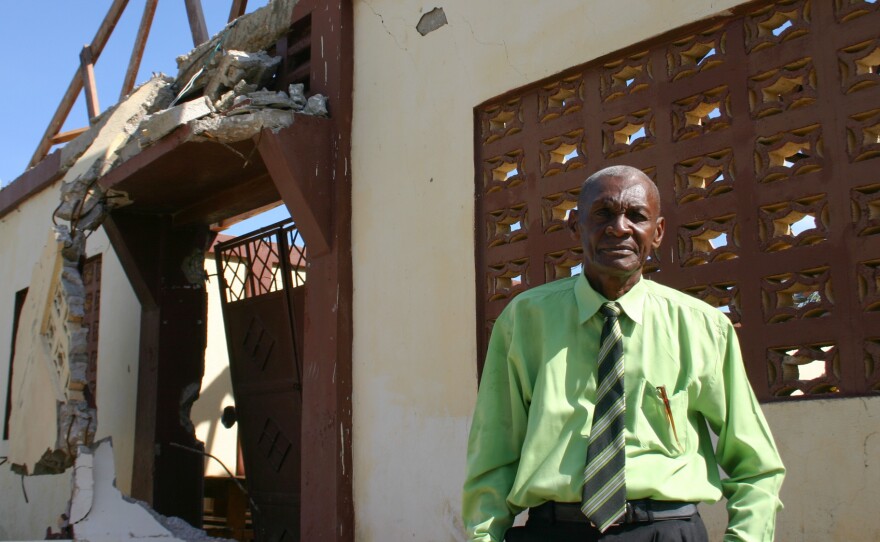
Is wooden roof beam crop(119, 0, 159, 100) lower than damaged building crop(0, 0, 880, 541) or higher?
higher

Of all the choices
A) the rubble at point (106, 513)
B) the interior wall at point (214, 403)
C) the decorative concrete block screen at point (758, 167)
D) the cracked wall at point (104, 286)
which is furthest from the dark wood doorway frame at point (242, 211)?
the interior wall at point (214, 403)

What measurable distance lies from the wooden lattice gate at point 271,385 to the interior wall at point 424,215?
1481 mm

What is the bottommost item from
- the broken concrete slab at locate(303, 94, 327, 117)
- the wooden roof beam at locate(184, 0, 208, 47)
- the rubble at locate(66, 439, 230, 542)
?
the rubble at locate(66, 439, 230, 542)

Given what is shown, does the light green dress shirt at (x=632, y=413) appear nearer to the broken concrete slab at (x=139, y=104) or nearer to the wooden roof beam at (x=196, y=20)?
the broken concrete slab at (x=139, y=104)

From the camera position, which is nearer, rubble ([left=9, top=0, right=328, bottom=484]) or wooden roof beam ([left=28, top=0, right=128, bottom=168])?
rubble ([left=9, top=0, right=328, bottom=484])

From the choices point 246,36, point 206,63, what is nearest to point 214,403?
point 206,63

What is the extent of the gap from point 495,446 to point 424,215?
2.95 meters

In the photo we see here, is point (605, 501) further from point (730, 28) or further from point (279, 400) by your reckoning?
point (279, 400)

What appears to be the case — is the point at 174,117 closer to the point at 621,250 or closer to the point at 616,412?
the point at 621,250

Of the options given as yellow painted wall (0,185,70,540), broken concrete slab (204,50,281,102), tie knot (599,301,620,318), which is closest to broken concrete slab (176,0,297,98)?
broken concrete slab (204,50,281,102)

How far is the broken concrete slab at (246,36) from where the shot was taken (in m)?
6.12

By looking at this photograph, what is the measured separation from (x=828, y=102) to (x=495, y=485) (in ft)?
6.81

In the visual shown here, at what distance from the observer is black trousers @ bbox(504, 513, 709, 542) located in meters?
1.96

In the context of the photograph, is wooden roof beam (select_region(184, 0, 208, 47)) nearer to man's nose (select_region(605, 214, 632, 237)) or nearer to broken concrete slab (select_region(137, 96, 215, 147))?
broken concrete slab (select_region(137, 96, 215, 147))
